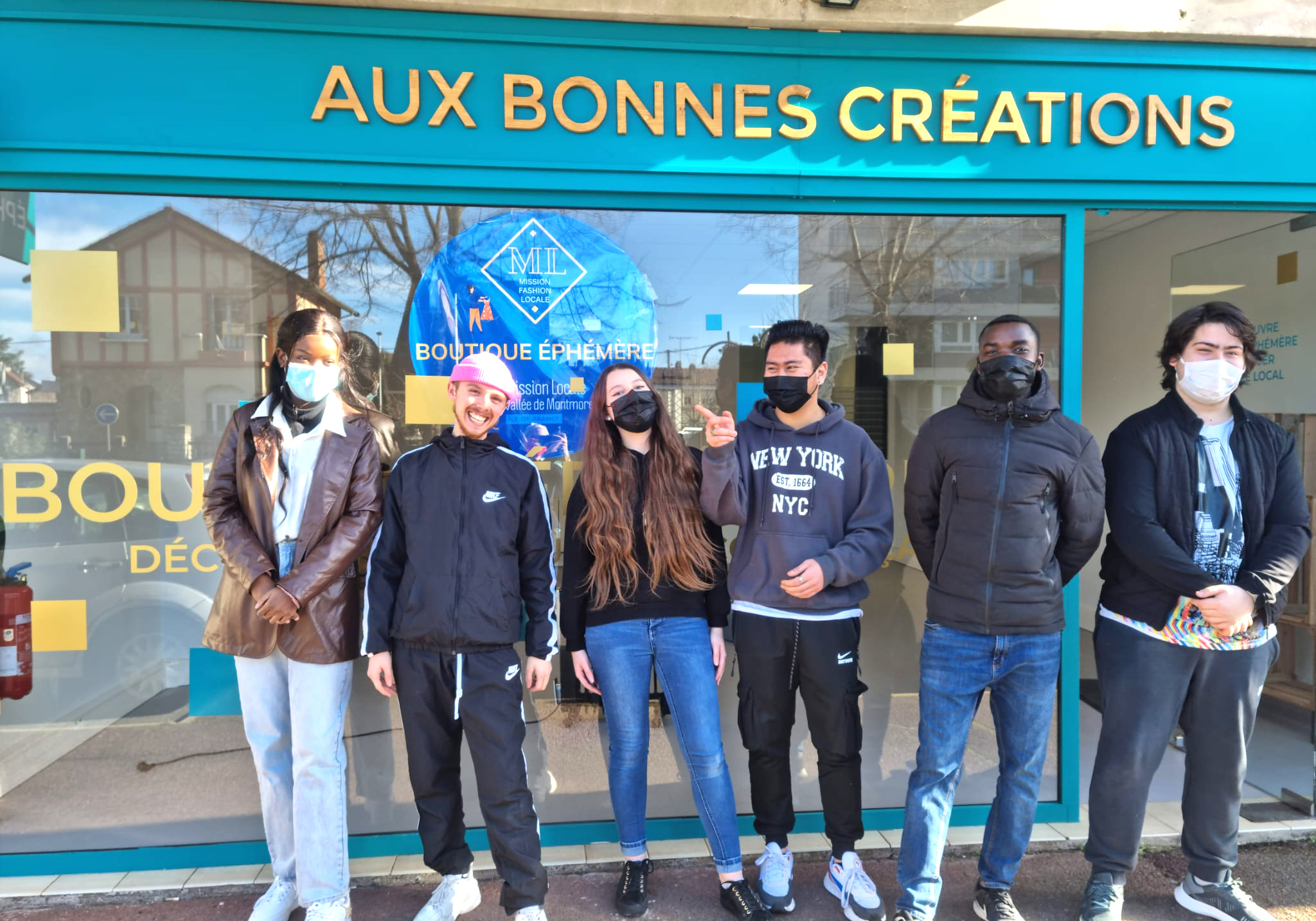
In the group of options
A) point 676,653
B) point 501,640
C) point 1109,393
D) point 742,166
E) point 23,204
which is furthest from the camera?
point 1109,393

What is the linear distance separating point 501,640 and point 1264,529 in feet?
9.10

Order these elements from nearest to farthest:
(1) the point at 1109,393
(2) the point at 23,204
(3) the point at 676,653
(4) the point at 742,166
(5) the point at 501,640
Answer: (5) the point at 501,640 → (3) the point at 676,653 → (2) the point at 23,204 → (4) the point at 742,166 → (1) the point at 1109,393

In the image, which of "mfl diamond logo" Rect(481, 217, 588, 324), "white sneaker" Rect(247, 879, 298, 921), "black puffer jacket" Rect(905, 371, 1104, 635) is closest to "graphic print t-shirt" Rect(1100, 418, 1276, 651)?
"black puffer jacket" Rect(905, 371, 1104, 635)

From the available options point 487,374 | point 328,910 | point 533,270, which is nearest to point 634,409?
point 487,374

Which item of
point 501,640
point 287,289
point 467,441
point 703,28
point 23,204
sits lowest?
point 501,640

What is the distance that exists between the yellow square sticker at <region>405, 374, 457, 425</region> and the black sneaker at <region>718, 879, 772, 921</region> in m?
2.19

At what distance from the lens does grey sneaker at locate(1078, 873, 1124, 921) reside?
2931 mm

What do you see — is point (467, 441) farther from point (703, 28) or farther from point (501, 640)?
point (703, 28)

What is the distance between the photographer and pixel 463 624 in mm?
2738

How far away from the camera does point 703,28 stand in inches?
138

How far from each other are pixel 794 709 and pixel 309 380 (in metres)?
2.14

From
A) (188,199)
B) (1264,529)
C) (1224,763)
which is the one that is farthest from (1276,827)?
(188,199)

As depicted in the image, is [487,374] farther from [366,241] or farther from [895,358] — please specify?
[895,358]

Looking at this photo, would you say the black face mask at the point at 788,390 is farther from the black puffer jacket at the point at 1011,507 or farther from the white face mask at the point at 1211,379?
the white face mask at the point at 1211,379
